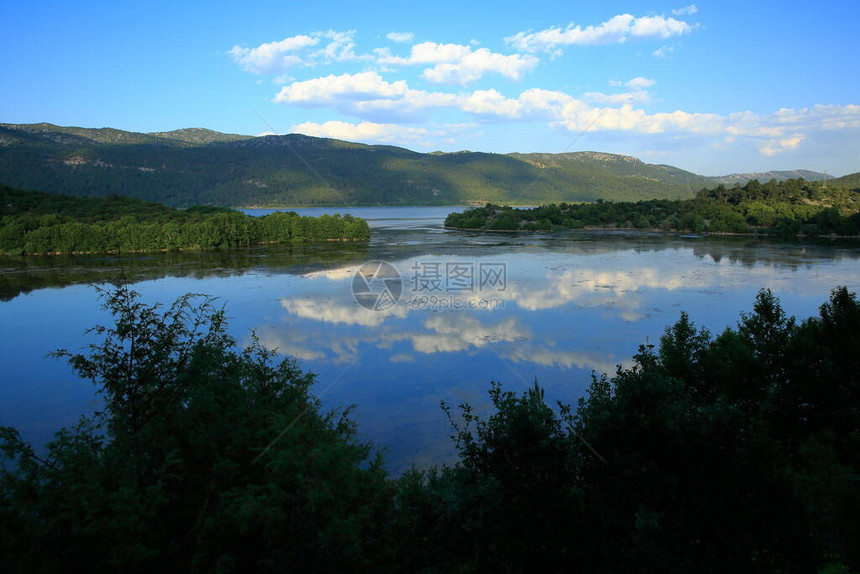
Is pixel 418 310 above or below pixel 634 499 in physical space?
below

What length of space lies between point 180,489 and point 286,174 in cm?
13202

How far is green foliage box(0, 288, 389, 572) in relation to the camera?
4.74 metres

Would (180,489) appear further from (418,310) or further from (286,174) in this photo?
(286,174)

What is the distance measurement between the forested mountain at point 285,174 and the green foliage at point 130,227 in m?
38.7

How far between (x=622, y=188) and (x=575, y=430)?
146544mm

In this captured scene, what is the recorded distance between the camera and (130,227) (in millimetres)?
49719

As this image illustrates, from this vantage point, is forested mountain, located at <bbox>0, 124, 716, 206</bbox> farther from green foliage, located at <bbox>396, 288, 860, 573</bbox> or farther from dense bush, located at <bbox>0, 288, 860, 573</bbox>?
green foliage, located at <bbox>396, 288, 860, 573</bbox>

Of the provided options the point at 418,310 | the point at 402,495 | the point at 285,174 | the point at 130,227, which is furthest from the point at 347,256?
the point at 285,174

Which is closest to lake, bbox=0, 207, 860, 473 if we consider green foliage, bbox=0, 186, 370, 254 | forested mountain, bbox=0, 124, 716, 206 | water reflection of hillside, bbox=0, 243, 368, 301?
water reflection of hillside, bbox=0, 243, 368, 301

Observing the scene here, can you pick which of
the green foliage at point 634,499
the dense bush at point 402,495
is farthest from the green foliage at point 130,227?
the green foliage at point 634,499

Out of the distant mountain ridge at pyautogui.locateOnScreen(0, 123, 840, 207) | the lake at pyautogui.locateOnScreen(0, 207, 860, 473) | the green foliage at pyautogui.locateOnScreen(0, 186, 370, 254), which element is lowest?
the lake at pyautogui.locateOnScreen(0, 207, 860, 473)

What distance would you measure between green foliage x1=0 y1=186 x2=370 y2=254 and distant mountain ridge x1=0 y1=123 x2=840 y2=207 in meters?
44.1

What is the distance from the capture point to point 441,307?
25688 mm

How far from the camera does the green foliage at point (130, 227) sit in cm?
4700
